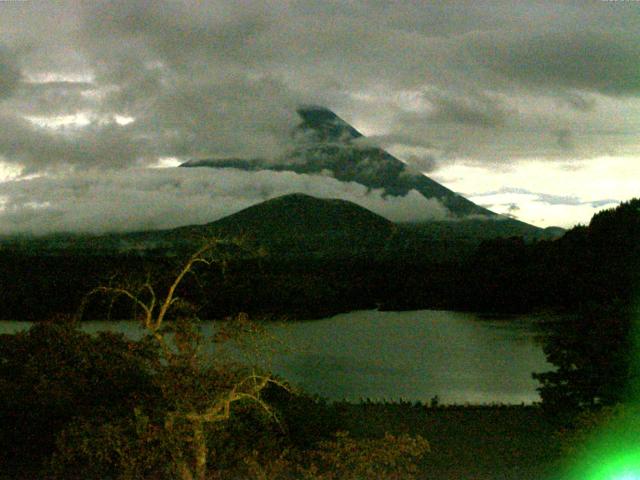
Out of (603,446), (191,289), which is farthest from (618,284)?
(603,446)

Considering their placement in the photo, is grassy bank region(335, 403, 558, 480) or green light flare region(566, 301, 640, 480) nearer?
green light flare region(566, 301, 640, 480)

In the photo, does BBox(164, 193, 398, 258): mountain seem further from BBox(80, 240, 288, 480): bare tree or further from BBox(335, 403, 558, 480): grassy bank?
BBox(80, 240, 288, 480): bare tree

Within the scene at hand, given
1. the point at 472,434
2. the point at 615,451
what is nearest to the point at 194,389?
the point at 615,451

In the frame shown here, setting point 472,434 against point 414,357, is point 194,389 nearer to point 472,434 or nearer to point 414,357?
point 472,434

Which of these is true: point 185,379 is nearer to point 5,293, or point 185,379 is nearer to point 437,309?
point 5,293

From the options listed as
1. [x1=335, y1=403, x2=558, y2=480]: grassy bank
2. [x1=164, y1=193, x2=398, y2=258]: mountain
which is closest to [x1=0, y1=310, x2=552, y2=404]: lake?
[x1=335, y1=403, x2=558, y2=480]: grassy bank

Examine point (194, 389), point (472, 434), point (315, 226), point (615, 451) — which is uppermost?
point (315, 226)

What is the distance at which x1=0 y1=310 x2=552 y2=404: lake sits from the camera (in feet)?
53.7

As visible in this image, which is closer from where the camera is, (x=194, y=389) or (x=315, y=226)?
(x=194, y=389)

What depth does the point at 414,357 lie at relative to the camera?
71.2ft

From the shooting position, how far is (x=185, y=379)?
591 centimetres

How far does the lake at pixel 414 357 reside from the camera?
16359 millimetres

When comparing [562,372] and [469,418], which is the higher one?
[562,372]

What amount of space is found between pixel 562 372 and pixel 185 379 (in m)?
5.43
